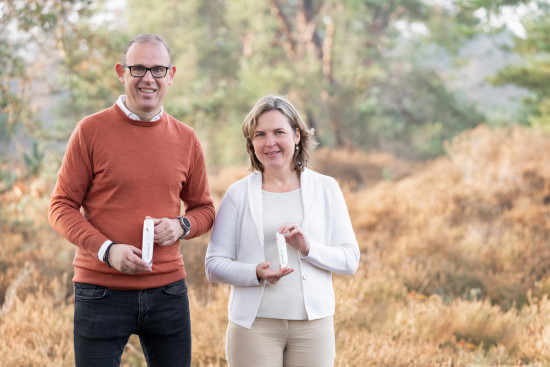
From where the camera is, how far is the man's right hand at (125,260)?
2213 millimetres

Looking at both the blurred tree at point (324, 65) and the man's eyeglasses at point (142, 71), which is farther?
the blurred tree at point (324, 65)

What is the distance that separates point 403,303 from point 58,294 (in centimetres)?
315

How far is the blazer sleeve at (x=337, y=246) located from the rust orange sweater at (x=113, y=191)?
625 mm

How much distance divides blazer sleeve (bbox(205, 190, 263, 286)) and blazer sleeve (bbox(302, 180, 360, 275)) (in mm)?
267

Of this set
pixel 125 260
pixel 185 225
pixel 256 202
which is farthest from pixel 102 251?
pixel 256 202

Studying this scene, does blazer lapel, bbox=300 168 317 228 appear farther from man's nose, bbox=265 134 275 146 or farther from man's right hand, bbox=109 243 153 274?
man's right hand, bbox=109 243 153 274

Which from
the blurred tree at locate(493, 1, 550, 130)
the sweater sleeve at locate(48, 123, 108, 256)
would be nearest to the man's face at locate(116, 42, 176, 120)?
the sweater sleeve at locate(48, 123, 108, 256)

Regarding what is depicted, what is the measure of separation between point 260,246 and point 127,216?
57cm

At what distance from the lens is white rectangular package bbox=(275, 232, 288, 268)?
232 cm

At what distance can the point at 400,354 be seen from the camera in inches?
162

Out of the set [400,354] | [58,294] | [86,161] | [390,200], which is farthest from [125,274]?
[390,200]

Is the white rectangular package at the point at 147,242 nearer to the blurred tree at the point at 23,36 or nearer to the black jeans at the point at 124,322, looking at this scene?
the black jeans at the point at 124,322

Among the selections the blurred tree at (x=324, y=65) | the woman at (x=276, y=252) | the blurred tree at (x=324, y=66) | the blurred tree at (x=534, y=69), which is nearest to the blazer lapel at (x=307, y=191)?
the woman at (x=276, y=252)

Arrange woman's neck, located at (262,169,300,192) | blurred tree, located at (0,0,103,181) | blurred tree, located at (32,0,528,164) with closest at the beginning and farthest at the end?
woman's neck, located at (262,169,300,192)
blurred tree, located at (0,0,103,181)
blurred tree, located at (32,0,528,164)
